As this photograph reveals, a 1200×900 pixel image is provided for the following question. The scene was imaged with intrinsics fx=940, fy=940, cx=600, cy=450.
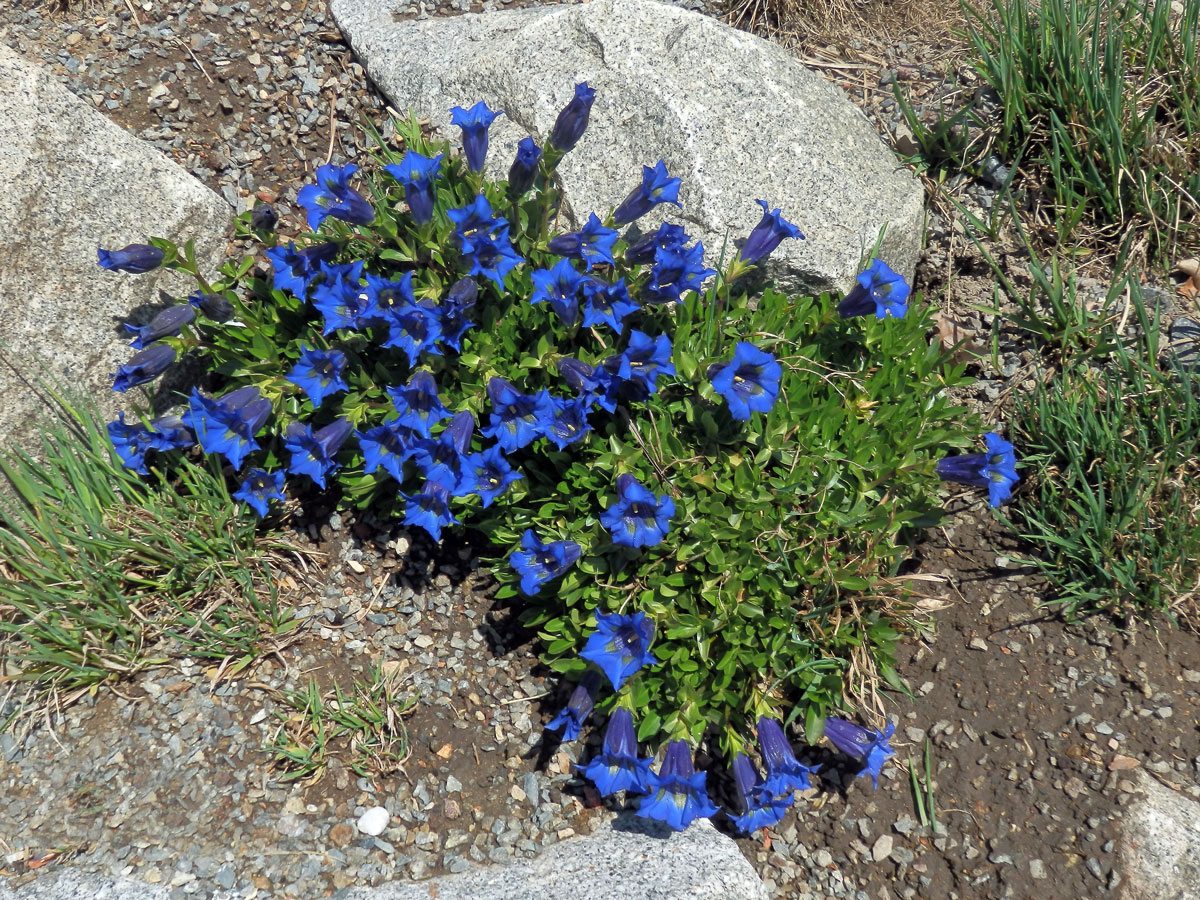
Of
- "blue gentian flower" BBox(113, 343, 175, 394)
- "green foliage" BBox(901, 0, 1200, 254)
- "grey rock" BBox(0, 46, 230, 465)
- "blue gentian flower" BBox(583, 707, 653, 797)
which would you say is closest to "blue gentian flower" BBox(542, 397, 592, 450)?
"blue gentian flower" BBox(583, 707, 653, 797)

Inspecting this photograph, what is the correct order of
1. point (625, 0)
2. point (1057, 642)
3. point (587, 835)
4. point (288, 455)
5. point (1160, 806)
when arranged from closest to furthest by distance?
point (1160, 806) < point (587, 835) < point (1057, 642) < point (288, 455) < point (625, 0)

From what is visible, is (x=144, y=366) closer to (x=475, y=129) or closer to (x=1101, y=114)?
(x=475, y=129)

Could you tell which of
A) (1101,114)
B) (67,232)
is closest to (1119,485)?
(1101,114)

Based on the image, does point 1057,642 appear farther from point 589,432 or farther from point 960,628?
point 589,432

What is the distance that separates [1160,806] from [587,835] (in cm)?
159

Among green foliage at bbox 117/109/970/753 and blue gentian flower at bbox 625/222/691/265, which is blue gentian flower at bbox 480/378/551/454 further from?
blue gentian flower at bbox 625/222/691/265

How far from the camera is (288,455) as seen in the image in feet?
10.6

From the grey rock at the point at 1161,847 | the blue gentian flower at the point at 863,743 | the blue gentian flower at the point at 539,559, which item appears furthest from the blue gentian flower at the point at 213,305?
the grey rock at the point at 1161,847

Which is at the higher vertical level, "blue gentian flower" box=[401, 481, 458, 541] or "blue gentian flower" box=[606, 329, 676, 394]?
"blue gentian flower" box=[606, 329, 676, 394]

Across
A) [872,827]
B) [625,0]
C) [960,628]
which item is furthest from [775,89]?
[872,827]

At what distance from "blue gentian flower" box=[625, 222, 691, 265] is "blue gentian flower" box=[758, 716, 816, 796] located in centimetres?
148

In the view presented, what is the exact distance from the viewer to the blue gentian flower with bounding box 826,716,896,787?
2629 millimetres

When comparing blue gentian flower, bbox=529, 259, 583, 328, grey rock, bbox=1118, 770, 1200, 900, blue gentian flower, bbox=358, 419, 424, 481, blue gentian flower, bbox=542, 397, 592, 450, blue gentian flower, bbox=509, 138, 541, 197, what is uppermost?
blue gentian flower, bbox=509, 138, 541, 197

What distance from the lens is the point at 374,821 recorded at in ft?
8.89
